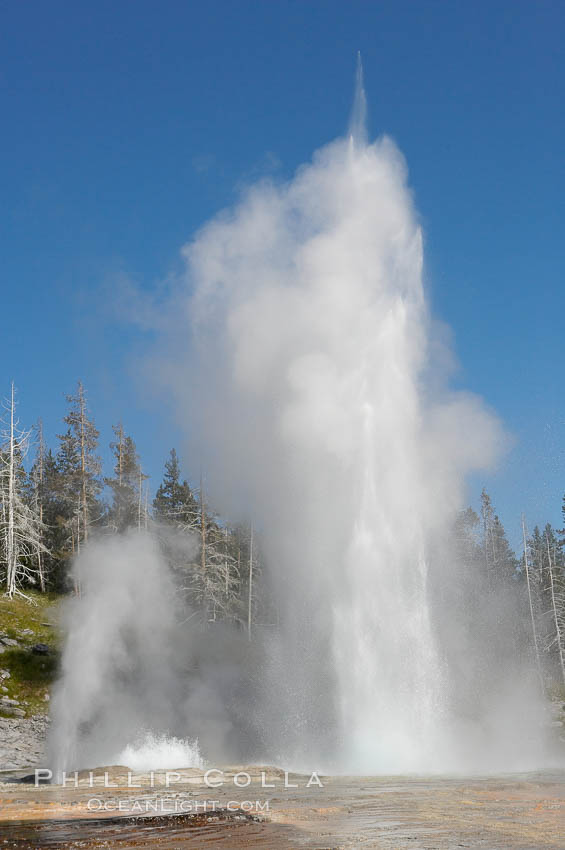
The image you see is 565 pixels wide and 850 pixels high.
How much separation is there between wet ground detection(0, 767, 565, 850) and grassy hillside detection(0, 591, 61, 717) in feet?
48.0

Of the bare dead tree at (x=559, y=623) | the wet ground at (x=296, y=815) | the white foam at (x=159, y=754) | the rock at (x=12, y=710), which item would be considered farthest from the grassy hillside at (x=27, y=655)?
the bare dead tree at (x=559, y=623)

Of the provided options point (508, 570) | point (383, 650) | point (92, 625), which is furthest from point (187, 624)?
point (508, 570)

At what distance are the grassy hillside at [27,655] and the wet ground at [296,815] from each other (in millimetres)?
14624

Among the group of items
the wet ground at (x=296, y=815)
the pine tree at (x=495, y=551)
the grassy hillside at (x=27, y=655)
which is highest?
the pine tree at (x=495, y=551)

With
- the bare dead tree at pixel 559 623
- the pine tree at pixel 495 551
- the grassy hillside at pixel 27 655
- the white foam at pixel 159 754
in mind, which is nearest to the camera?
the white foam at pixel 159 754

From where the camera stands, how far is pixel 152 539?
46.0 meters

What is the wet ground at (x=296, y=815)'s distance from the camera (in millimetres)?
10578

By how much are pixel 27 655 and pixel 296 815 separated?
26898 millimetres

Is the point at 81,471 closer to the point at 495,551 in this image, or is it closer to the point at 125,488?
the point at 125,488

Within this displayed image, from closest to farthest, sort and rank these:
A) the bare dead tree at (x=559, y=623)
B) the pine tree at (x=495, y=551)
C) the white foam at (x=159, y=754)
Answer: the white foam at (x=159, y=754)
the bare dead tree at (x=559, y=623)
the pine tree at (x=495, y=551)

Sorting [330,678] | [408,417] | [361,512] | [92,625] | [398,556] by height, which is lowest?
[330,678]

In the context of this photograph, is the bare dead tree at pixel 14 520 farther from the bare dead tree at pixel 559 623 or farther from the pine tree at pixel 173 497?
the bare dead tree at pixel 559 623

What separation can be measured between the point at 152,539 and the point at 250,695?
13741 mm

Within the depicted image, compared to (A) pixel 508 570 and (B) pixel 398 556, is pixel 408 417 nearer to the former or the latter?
(B) pixel 398 556
